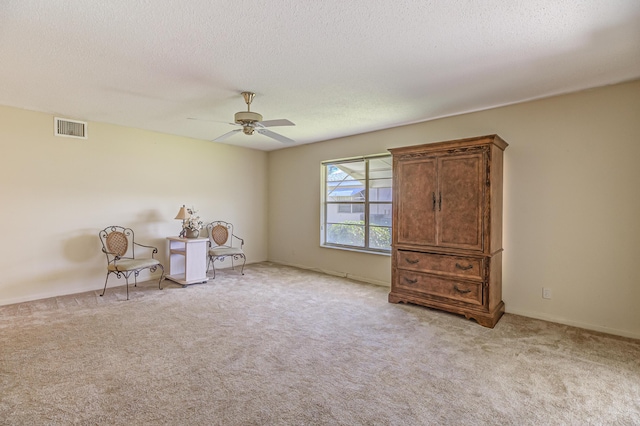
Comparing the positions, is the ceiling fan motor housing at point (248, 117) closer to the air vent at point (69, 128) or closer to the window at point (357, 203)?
the window at point (357, 203)

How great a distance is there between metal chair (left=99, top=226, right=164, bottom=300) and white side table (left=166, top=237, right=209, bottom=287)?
0.89ft

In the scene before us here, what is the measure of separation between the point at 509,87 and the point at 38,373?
4902 millimetres

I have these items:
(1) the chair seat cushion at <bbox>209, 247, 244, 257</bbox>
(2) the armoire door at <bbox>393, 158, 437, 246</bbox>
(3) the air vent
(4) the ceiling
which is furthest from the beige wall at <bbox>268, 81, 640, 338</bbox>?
(3) the air vent

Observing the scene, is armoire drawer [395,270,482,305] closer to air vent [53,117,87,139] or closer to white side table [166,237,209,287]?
white side table [166,237,209,287]

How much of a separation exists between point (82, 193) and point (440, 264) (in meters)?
5.11

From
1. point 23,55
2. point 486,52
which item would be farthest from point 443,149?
point 23,55

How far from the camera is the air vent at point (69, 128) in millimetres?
4402

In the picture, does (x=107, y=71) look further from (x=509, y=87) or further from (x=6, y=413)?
(x=509, y=87)

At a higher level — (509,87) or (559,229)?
(509,87)

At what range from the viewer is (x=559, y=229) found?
3.51 m

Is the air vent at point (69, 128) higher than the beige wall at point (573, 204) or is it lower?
higher

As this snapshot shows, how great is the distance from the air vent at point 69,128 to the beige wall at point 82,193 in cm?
8

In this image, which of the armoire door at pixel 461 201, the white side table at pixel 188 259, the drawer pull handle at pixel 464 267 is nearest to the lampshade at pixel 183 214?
the white side table at pixel 188 259

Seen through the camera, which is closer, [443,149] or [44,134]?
[443,149]
